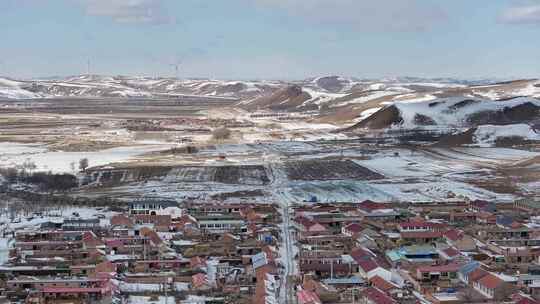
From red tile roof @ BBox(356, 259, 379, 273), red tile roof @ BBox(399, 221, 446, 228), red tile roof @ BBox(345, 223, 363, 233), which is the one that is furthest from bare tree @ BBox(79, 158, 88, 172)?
red tile roof @ BBox(356, 259, 379, 273)

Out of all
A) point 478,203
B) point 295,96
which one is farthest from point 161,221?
point 295,96

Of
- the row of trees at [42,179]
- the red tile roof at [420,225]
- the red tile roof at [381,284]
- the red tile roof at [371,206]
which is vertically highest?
the row of trees at [42,179]

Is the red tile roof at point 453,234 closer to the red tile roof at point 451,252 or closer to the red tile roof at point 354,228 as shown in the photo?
the red tile roof at point 451,252

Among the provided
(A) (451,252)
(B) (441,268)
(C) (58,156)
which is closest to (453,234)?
(A) (451,252)

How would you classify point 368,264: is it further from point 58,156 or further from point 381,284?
point 58,156

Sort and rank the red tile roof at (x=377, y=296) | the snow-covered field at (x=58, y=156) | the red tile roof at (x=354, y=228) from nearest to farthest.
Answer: the red tile roof at (x=377, y=296), the red tile roof at (x=354, y=228), the snow-covered field at (x=58, y=156)

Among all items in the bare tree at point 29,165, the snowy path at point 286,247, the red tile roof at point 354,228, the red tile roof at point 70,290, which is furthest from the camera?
the bare tree at point 29,165

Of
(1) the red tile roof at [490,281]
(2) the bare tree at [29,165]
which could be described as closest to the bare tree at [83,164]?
(2) the bare tree at [29,165]

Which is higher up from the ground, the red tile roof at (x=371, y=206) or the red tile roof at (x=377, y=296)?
the red tile roof at (x=371, y=206)
